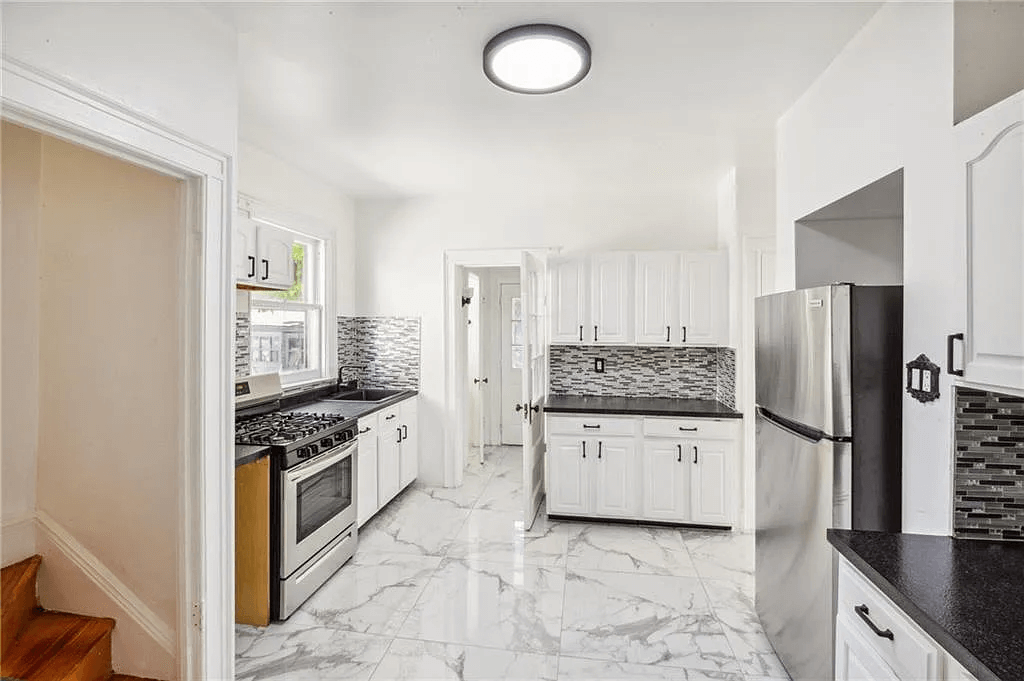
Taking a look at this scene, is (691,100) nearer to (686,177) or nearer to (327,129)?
(686,177)

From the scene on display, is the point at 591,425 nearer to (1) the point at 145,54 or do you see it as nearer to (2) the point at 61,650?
(2) the point at 61,650

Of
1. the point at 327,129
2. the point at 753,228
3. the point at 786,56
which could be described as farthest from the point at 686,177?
the point at 327,129

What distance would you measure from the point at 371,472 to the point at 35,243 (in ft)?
7.45

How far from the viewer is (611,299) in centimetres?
402

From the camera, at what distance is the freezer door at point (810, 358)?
1761mm

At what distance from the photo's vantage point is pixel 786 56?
2.12 metres

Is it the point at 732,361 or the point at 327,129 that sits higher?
the point at 327,129

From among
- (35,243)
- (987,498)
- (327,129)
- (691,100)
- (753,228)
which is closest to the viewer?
(987,498)

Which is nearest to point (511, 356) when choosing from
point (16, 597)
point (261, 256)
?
point (261, 256)

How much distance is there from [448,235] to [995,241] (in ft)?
12.3

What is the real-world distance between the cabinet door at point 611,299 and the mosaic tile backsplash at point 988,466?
2.60m

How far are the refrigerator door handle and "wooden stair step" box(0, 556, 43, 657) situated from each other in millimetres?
2953

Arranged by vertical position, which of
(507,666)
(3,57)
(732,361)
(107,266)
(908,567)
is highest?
(3,57)

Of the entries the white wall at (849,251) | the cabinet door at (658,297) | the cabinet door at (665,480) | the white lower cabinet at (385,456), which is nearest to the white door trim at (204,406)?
the white lower cabinet at (385,456)
